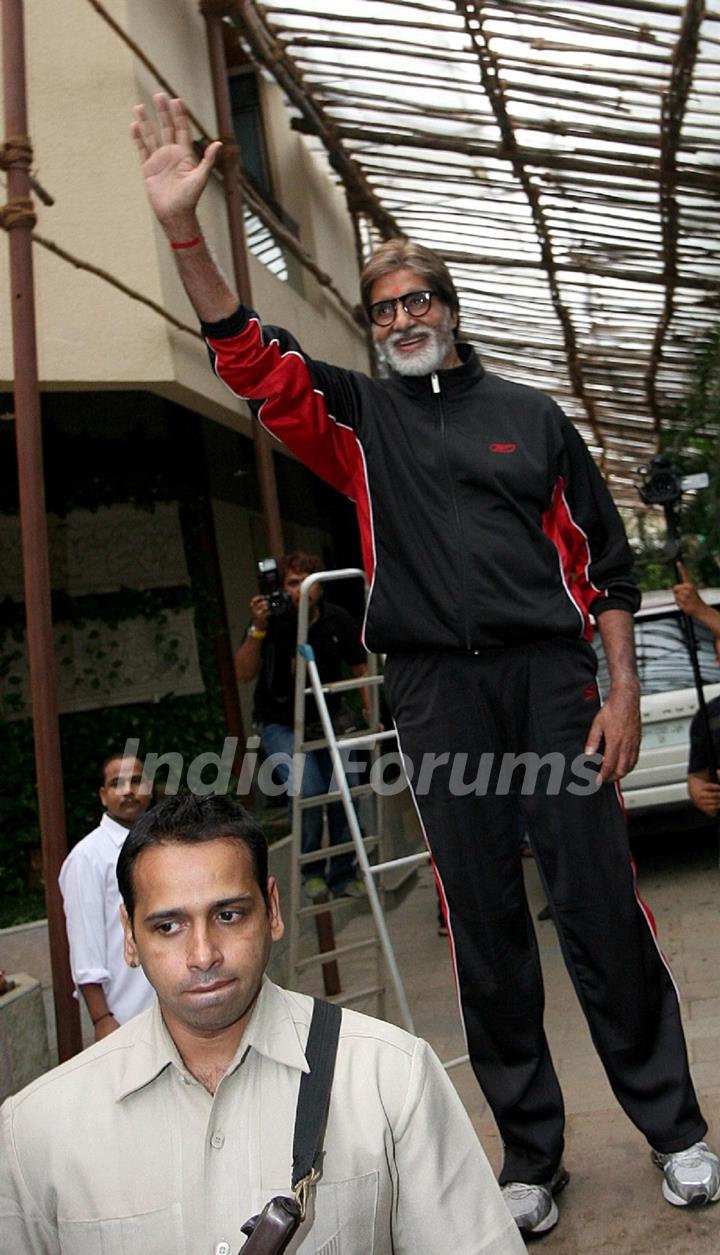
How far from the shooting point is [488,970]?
320 cm

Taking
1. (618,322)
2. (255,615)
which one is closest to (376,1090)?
(255,615)

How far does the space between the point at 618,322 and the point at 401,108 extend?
4.78m

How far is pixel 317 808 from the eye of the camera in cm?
677

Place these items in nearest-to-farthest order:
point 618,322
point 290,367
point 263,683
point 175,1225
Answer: point 175,1225 < point 290,367 < point 263,683 < point 618,322

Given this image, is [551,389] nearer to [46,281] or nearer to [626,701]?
[46,281]

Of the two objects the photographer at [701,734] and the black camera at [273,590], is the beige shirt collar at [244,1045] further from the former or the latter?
the black camera at [273,590]

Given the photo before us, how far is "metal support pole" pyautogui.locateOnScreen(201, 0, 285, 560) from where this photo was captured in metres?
7.95

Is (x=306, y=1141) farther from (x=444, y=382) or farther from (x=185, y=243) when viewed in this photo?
(x=444, y=382)

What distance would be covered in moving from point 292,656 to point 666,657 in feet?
8.90

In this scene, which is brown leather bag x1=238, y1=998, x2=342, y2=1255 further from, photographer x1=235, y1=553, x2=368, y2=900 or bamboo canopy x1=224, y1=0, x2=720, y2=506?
bamboo canopy x1=224, y1=0, x2=720, y2=506

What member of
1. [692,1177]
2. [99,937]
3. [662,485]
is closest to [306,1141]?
[692,1177]

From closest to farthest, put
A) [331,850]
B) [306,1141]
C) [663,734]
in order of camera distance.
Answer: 1. [306,1141]
2. [331,850]
3. [663,734]

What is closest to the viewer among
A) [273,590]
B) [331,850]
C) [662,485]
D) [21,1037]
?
[21,1037]

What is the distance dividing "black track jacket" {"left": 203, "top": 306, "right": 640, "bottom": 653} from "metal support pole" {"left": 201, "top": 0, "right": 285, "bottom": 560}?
4.59 meters
